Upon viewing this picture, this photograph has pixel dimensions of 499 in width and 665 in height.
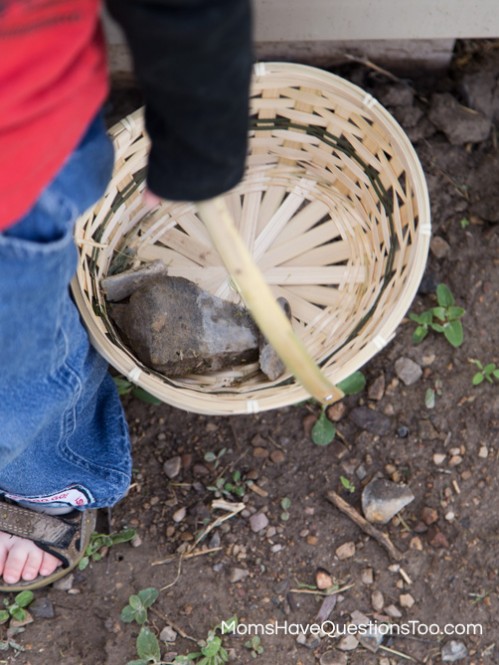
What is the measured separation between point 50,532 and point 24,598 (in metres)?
0.13

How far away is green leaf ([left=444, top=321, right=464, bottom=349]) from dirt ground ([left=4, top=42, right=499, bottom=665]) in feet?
0.11

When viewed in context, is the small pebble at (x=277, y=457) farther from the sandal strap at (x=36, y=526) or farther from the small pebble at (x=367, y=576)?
the sandal strap at (x=36, y=526)

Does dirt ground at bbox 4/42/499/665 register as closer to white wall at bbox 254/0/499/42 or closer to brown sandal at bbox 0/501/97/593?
brown sandal at bbox 0/501/97/593

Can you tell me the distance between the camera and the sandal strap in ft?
4.55

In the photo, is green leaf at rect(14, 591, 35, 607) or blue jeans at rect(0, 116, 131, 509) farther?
green leaf at rect(14, 591, 35, 607)

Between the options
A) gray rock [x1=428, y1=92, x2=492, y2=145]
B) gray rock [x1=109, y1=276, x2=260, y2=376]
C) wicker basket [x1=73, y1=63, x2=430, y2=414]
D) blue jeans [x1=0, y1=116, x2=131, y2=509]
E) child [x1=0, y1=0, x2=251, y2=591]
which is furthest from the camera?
gray rock [x1=428, y1=92, x2=492, y2=145]

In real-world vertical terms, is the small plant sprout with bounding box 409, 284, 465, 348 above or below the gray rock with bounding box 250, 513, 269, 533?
above

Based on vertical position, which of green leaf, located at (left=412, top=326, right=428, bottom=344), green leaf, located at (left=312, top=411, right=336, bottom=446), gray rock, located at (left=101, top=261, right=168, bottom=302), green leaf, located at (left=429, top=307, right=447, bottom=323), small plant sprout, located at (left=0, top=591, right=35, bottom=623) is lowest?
small plant sprout, located at (left=0, top=591, right=35, bottom=623)

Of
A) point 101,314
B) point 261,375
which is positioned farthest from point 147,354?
point 261,375

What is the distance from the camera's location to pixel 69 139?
2.47 ft

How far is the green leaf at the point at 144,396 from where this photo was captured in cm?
148

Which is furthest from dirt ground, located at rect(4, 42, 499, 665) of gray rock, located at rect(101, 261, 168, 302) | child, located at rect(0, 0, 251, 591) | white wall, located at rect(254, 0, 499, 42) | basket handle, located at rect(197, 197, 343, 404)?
basket handle, located at rect(197, 197, 343, 404)

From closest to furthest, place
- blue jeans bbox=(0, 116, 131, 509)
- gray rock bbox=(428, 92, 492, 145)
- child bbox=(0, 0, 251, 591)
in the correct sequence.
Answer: child bbox=(0, 0, 251, 591) < blue jeans bbox=(0, 116, 131, 509) < gray rock bbox=(428, 92, 492, 145)

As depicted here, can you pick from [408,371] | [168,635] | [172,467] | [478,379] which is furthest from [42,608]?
[478,379]
